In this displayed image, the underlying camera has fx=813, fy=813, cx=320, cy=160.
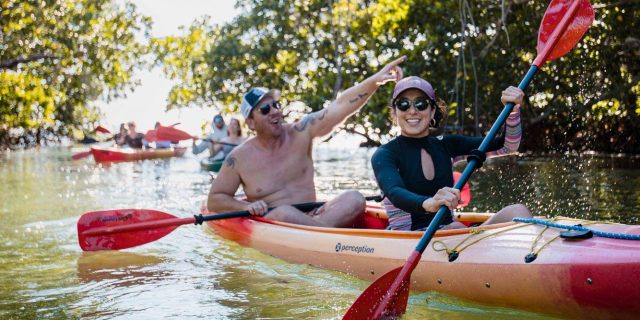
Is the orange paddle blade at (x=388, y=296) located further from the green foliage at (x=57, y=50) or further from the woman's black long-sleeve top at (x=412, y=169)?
the green foliage at (x=57, y=50)

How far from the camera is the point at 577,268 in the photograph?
3523 millimetres

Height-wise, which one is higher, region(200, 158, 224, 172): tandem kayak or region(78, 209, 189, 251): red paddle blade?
region(200, 158, 224, 172): tandem kayak

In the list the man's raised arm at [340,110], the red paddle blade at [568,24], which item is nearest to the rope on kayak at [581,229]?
the red paddle blade at [568,24]

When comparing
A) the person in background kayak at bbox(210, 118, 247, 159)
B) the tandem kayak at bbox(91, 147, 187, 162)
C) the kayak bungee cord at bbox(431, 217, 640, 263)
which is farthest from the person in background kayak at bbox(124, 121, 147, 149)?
the kayak bungee cord at bbox(431, 217, 640, 263)

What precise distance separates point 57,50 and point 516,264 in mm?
20128

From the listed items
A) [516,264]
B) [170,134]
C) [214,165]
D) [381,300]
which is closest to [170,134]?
[170,134]

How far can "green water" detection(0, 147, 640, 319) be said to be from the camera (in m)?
4.36

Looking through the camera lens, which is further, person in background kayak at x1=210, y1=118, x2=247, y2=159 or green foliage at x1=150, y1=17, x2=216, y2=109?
green foliage at x1=150, y1=17, x2=216, y2=109

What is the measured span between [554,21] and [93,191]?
8.31 metres

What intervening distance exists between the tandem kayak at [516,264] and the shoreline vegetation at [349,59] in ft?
14.2

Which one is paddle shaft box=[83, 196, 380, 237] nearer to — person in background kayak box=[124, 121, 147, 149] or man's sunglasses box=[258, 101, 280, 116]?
man's sunglasses box=[258, 101, 280, 116]

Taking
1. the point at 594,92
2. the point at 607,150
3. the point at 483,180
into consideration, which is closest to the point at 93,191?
the point at 483,180

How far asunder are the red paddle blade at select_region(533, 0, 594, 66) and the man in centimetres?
123

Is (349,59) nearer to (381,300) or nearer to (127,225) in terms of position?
(127,225)
